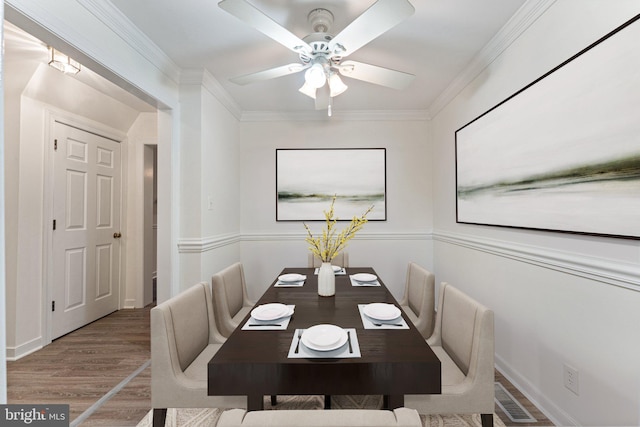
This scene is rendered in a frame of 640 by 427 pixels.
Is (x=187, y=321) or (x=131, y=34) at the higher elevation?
(x=131, y=34)

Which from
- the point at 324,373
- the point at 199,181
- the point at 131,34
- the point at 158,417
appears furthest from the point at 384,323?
the point at 131,34

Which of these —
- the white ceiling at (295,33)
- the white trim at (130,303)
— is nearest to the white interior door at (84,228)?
the white trim at (130,303)

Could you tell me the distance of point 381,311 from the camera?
1.48m

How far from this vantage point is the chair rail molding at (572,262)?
4.08ft

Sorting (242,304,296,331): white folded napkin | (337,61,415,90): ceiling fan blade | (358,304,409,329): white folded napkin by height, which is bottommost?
(242,304,296,331): white folded napkin

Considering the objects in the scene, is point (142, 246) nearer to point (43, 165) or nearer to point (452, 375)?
point (43, 165)

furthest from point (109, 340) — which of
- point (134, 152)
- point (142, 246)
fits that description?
point (134, 152)

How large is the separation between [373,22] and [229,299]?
181 cm

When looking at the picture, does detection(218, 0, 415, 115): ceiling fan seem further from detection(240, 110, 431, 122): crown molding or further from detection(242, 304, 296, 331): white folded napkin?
detection(242, 304, 296, 331): white folded napkin

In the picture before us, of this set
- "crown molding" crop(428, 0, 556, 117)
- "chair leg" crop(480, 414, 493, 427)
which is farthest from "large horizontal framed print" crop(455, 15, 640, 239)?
"chair leg" crop(480, 414, 493, 427)

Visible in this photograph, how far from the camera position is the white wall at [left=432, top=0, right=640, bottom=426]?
1283 millimetres

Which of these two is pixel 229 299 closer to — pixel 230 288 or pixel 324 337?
pixel 230 288

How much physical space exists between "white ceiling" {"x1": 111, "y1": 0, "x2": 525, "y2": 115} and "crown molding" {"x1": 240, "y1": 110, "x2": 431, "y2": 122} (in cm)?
61

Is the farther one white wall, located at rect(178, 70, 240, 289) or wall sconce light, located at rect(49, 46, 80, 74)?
white wall, located at rect(178, 70, 240, 289)
